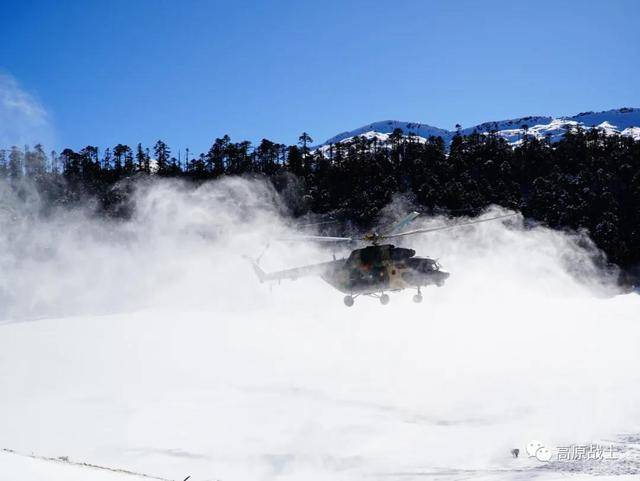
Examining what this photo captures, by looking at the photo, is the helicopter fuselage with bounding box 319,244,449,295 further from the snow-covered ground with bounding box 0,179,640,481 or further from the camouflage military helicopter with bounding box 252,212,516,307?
the snow-covered ground with bounding box 0,179,640,481

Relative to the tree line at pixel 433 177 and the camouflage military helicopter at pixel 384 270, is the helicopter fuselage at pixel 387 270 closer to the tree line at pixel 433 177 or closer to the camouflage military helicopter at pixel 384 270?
the camouflage military helicopter at pixel 384 270

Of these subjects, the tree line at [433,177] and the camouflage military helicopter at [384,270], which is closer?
the camouflage military helicopter at [384,270]

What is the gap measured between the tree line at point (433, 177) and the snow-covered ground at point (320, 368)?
25.9 feet

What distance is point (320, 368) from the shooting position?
58.0m

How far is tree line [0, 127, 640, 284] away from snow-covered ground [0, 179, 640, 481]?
7.90 metres

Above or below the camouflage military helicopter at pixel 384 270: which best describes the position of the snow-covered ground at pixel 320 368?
below

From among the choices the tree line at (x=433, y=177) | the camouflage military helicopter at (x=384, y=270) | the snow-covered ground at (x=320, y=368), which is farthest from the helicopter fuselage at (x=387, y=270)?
the tree line at (x=433, y=177)

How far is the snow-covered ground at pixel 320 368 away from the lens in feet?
140

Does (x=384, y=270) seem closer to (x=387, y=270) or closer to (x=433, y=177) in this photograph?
(x=387, y=270)

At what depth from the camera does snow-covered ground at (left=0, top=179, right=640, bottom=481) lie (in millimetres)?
42625

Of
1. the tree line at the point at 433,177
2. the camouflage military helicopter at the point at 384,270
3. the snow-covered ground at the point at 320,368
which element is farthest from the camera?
the tree line at the point at 433,177

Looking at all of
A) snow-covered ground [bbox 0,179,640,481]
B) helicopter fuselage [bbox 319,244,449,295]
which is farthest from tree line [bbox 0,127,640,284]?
helicopter fuselage [bbox 319,244,449,295]

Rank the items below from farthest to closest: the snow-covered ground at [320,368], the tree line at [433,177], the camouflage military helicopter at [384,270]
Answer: the tree line at [433,177], the snow-covered ground at [320,368], the camouflage military helicopter at [384,270]

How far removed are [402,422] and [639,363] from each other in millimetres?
25448
